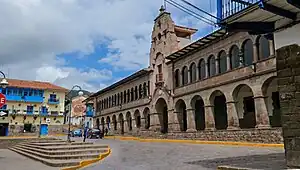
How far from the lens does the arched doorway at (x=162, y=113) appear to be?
33188mm

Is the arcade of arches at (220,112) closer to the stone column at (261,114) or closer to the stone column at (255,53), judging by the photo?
the stone column at (261,114)

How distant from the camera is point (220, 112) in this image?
27094mm

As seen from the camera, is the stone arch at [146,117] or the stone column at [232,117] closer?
the stone column at [232,117]

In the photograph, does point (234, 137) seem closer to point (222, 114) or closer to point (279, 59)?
point (222, 114)

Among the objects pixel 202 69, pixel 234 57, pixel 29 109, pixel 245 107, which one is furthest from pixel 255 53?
pixel 29 109

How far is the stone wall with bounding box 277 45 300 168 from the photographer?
6.74 metres

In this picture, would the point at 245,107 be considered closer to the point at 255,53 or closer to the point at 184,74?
the point at 255,53

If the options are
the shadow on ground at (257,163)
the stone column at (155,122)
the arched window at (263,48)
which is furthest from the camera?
the stone column at (155,122)

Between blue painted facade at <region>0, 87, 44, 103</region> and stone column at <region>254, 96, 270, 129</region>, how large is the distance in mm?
47856

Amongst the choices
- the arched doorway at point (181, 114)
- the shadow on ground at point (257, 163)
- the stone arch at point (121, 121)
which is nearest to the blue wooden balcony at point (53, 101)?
the stone arch at point (121, 121)

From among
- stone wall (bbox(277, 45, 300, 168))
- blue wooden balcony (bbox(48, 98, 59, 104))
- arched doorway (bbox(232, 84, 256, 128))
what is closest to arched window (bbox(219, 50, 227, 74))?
arched doorway (bbox(232, 84, 256, 128))

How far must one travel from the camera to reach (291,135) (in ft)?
22.5

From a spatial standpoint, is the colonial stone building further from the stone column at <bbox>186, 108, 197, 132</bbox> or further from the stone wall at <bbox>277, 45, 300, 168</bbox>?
the stone wall at <bbox>277, 45, 300, 168</bbox>

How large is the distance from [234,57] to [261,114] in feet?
16.6
